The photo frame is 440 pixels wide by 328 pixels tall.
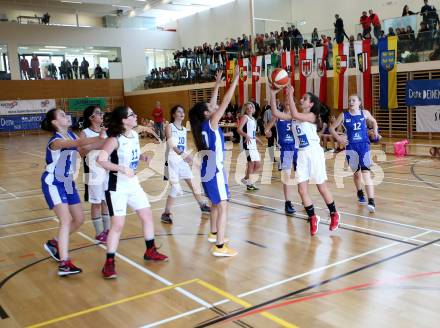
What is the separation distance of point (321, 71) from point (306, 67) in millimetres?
805

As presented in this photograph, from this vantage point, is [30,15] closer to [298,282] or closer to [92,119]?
[92,119]

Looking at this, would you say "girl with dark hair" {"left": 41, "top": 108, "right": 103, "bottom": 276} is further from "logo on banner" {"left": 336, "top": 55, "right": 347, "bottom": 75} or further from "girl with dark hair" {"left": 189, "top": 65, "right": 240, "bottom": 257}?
"logo on banner" {"left": 336, "top": 55, "right": 347, "bottom": 75}

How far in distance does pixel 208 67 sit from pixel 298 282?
22829 mm

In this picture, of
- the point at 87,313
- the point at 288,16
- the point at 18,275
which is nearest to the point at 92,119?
the point at 18,275

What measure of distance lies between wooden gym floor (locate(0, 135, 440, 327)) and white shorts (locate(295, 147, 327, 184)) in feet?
2.49

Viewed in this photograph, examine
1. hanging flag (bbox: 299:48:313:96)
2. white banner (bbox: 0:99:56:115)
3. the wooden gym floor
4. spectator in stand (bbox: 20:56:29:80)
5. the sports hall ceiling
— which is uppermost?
the sports hall ceiling

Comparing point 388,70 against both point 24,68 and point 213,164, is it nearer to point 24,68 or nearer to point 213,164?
point 213,164

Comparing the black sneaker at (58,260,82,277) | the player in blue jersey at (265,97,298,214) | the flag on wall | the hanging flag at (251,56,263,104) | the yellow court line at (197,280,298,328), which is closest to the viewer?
the yellow court line at (197,280,298,328)

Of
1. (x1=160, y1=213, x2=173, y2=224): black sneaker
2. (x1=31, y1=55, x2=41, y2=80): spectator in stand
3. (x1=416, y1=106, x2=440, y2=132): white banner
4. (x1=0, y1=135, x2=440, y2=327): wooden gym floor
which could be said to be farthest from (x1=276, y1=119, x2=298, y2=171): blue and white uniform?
(x1=31, y1=55, x2=41, y2=80): spectator in stand

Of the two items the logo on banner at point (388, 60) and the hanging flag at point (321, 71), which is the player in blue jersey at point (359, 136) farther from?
the hanging flag at point (321, 71)

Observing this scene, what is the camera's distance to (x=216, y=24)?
32688 millimetres

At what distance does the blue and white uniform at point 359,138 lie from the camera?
7348mm

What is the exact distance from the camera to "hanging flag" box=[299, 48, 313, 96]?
19.8 meters

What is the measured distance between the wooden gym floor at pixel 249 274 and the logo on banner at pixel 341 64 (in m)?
11.5
